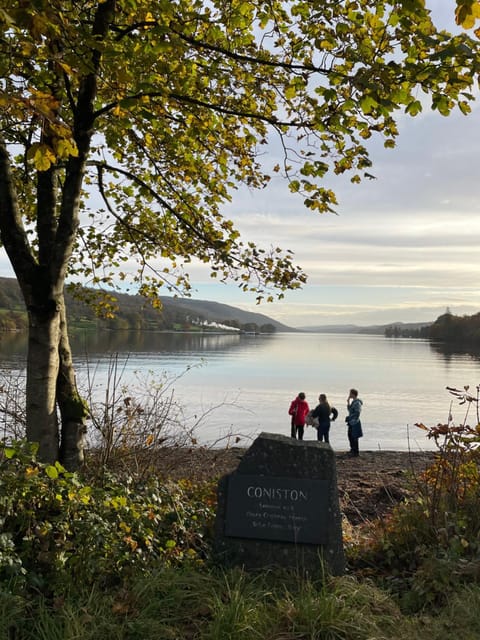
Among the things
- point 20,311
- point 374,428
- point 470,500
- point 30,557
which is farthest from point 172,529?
point 20,311

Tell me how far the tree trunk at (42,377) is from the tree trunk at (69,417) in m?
0.41

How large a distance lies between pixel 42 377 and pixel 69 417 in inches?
35.7

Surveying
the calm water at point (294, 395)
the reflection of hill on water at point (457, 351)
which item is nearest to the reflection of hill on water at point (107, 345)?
the calm water at point (294, 395)

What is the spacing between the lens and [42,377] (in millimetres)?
6324

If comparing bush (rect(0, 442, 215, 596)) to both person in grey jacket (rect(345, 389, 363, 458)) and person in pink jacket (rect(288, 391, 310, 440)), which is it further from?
person in pink jacket (rect(288, 391, 310, 440))

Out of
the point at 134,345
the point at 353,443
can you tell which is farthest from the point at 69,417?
the point at 134,345

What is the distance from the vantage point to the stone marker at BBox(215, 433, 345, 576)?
16.9 ft

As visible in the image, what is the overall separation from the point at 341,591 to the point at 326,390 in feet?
103

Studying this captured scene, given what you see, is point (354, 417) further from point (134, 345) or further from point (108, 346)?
point (134, 345)

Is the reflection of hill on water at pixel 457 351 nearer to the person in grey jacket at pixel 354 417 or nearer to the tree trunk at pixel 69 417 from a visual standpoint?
the person in grey jacket at pixel 354 417

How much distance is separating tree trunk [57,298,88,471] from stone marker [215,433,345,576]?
8.17ft

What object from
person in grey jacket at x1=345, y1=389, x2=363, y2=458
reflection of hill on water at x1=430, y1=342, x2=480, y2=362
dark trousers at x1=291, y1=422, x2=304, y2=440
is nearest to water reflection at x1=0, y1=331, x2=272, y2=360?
dark trousers at x1=291, y1=422, x2=304, y2=440

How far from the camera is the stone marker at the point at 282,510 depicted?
514 centimetres

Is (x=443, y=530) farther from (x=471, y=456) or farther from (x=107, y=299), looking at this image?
(x=107, y=299)
